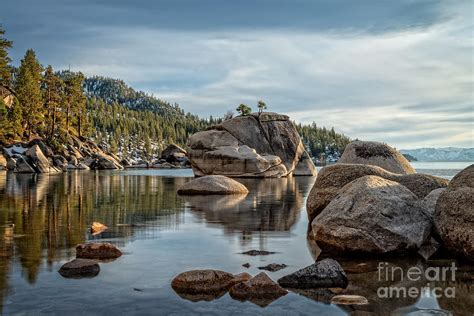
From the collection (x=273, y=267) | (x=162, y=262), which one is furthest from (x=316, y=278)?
(x=162, y=262)


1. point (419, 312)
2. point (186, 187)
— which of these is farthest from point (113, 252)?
point (186, 187)

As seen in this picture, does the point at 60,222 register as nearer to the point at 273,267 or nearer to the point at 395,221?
the point at 273,267

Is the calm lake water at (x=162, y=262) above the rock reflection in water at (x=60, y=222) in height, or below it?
below

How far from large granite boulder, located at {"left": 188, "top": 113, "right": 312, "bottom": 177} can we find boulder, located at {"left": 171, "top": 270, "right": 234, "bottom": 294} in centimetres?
4365

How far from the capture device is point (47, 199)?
→ 71.4 feet

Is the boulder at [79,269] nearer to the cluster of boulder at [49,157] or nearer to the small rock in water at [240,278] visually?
the small rock in water at [240,278]

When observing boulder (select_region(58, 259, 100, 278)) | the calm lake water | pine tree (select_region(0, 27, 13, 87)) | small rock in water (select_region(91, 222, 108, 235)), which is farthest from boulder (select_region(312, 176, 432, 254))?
pine tree (select_region(0, 27, 13, 87))

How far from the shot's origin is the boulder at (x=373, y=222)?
10172 mm

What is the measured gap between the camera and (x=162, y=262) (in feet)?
30.1

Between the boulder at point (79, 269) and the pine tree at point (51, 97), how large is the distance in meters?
83.1

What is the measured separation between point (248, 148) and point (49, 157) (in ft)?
110

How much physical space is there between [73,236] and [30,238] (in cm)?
98

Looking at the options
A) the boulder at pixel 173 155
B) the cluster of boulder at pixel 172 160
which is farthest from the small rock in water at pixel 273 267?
the boulder at pixel 173 155

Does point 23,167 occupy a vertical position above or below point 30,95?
below
